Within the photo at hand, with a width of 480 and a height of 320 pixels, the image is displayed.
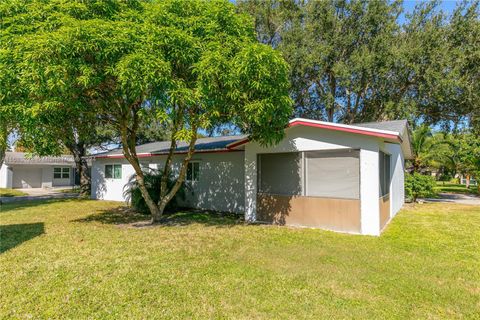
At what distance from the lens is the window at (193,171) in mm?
13469

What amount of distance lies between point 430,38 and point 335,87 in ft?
17.4

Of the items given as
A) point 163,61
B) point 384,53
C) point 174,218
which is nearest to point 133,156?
point 174,218

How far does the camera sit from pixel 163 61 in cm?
657

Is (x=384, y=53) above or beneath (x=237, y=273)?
above

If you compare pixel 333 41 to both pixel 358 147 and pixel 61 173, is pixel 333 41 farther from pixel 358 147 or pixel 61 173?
pixel 61 173

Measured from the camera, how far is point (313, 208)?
8875mm

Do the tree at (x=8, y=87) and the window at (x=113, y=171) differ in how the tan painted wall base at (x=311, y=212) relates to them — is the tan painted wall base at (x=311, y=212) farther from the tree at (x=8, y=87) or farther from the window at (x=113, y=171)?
the window at (x=113, y=171)

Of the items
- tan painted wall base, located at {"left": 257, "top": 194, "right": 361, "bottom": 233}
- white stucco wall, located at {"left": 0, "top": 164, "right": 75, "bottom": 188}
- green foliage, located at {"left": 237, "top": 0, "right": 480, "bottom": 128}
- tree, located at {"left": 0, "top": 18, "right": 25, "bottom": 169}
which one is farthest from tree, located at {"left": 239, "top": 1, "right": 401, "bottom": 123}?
white stucco wall, located at {"left": 0, "top": 164, "right": 75, "bottom": 188}

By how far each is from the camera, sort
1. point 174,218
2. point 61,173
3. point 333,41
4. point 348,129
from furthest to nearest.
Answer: point 61,173, point 333,41, point 174,218, point 348,129

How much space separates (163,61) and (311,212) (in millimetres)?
6110

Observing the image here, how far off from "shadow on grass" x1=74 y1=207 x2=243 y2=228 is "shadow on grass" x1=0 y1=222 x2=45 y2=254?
1.52 metres

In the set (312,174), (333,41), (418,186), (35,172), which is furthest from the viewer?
(35,172)

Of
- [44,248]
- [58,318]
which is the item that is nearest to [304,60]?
[44,248]

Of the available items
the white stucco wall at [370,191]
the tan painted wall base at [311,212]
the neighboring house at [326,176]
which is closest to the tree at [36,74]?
the neighboring house at [326,176]
